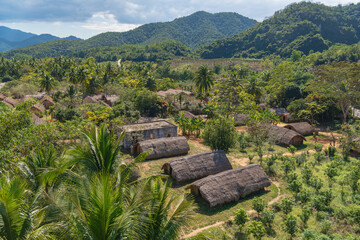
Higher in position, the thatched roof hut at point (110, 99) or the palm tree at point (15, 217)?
the palm tree at point (15, 217)

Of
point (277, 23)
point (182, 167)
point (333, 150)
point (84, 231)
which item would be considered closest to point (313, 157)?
point (333, 150)

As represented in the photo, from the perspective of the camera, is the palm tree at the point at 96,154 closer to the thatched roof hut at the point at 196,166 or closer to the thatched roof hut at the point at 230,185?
the thatched roof hut at the point at 230,185

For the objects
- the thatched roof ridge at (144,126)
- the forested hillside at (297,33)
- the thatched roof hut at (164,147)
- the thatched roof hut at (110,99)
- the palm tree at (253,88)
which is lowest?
the thatched roof hut at (164,147)

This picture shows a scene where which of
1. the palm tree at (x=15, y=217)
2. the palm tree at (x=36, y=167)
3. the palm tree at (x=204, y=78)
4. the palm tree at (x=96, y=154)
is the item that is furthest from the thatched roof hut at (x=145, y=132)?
the palm tree at (x=15, y=217)

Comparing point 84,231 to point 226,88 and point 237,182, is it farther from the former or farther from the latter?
point 226,88

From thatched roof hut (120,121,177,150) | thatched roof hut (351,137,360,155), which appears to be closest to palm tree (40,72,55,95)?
thatched roof hut (120,121,177,150)

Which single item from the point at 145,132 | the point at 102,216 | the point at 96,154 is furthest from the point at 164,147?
the point at 102,216
